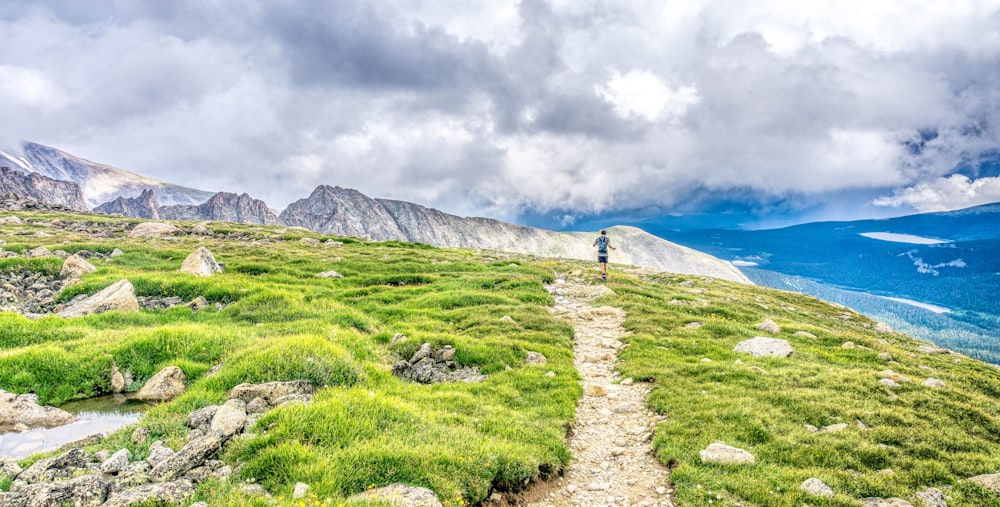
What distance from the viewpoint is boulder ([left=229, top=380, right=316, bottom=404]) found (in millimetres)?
9641

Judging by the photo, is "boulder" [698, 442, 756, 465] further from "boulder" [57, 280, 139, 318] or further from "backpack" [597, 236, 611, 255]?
"backpack" [597, 236, 611, 255]

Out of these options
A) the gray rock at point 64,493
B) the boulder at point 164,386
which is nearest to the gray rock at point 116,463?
the gray rock at point 64,493

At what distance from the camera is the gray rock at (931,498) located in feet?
26.6

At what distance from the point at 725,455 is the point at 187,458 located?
10.8 meters

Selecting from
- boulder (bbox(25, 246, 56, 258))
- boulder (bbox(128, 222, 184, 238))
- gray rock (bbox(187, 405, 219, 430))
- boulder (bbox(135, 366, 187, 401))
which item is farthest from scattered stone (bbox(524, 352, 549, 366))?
boulder (bbox(128, 222, 184, 238))

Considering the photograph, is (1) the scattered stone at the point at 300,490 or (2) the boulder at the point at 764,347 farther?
(2) the boulder at the point at 764,347

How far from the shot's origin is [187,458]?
702 centimetres

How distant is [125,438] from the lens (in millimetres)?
7988

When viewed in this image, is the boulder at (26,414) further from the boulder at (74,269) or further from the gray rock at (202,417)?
the boulder at (74,269)

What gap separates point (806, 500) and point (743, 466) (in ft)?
4.37

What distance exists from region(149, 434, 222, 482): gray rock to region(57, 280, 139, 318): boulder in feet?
46.3

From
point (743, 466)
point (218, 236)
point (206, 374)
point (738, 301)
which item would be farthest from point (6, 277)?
point (738, 301)

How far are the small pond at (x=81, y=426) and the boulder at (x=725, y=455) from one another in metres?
12.7

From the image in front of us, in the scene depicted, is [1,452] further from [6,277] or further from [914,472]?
[6,277]
